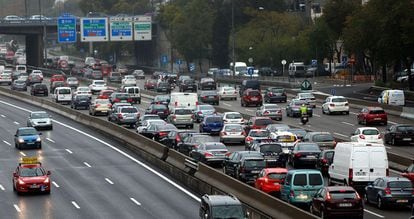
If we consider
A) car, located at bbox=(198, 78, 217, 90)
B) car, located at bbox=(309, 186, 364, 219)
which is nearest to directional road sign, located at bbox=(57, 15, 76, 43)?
car, located at bbox=(198, 78, 217, 90)

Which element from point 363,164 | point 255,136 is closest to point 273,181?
point 363,164

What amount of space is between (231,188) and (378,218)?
8.26 meters

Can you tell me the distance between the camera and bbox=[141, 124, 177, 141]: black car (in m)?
64.9

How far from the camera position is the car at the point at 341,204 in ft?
119

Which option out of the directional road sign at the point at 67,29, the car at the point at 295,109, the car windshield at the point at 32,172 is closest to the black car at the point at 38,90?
the directional road sign at the point at 67,29

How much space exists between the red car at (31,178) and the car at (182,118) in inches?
1073

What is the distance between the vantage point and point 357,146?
43.7m

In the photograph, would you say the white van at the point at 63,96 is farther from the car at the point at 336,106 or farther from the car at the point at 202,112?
the car at the point at 336,106

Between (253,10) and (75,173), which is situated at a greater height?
(253,10)

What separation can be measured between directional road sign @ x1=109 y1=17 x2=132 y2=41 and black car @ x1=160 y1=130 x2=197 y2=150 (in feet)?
251

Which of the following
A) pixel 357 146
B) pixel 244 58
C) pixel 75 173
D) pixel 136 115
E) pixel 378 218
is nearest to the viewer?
→ pixel 378 218

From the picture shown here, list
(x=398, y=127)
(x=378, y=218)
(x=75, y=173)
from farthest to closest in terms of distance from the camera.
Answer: (x=398, y=127), (x=75, y=173), (x=378, y=218)

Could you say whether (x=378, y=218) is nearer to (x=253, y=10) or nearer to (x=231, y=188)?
(x=231, y=188)

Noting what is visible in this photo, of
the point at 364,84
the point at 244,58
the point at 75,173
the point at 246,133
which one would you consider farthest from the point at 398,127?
the point at 244,58
